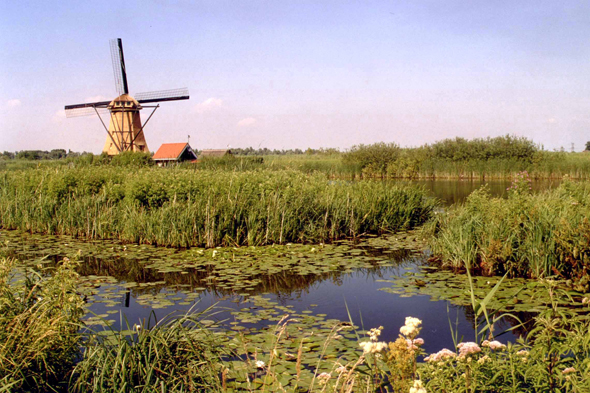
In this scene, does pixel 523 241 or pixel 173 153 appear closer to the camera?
pixel 523 241

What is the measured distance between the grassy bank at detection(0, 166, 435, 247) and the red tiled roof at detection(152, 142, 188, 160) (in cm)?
2218

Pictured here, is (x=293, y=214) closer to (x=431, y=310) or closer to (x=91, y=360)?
(x=431, y=310)

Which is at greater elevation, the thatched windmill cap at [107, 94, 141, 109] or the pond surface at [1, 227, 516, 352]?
the thatched windmill cap at [107, 94, 141, 109]

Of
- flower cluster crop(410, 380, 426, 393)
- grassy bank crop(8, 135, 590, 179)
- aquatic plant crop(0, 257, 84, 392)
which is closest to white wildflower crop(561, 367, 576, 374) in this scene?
flower cluster crop(410, 380, 426, 393)

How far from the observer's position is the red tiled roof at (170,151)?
117 ft

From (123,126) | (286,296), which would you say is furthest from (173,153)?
(286,296)

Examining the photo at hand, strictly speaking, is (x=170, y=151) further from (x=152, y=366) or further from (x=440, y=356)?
(x=440, y=356)

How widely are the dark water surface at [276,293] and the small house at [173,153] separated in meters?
26.3

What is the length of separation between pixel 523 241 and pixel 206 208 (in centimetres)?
584

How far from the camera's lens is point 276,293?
6.92m

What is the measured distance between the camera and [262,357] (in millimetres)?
4367

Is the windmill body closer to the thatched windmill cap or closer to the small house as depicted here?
the thatched windmill cap

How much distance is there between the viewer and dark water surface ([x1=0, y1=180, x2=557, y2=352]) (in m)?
5.77

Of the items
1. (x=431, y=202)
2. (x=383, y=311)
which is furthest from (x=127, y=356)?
(x=431, y=202)
